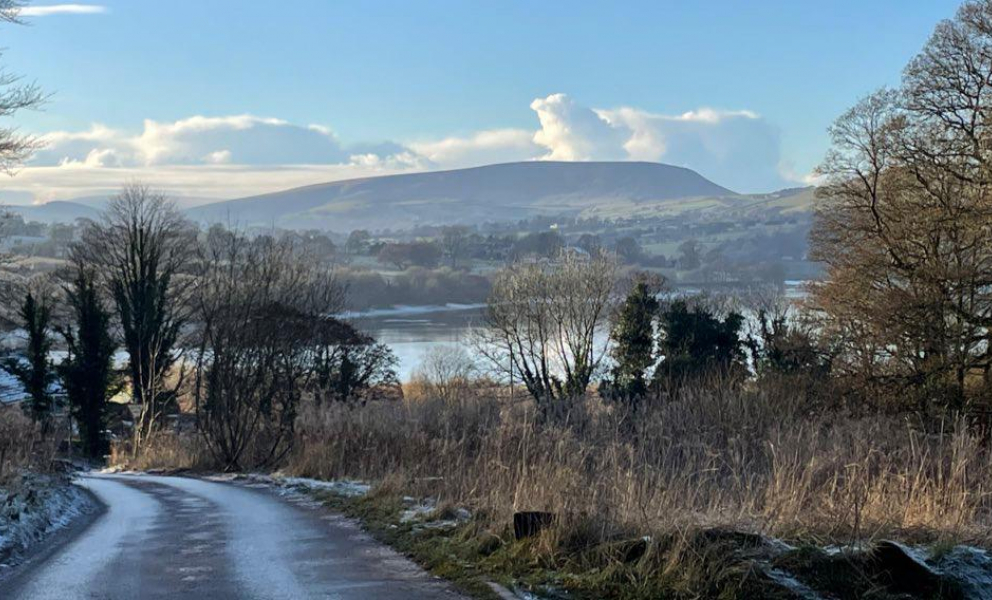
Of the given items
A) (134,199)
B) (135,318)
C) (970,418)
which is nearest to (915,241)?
(970,418)

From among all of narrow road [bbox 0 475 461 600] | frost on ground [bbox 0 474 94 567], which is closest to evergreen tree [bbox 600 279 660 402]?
frost on ground [bbox 0 474 94 567]

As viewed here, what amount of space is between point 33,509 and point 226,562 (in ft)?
13.0

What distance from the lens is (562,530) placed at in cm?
662

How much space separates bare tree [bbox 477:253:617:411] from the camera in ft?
176

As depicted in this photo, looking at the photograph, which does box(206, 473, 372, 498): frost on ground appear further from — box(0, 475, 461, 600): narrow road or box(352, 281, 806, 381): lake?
box(352, 281, 806, 381): lake

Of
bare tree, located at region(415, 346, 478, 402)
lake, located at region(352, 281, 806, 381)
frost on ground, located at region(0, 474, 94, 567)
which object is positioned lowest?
bare tree, located at region(415, 346, 478, 402)

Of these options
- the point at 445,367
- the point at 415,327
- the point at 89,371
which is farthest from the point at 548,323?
the point at 89,371

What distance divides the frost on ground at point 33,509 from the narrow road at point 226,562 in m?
0.39

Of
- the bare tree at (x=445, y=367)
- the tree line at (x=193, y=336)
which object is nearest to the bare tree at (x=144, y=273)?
the tree line at (x=193, y=336)

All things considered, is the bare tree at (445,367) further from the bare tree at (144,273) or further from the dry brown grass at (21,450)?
the dry brown grass at (21,450)

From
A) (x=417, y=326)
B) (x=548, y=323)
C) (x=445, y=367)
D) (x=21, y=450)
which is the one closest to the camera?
(x=21, y=450)

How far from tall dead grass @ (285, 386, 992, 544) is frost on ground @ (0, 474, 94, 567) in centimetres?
377

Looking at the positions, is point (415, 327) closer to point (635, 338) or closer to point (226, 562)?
point (635, 338)

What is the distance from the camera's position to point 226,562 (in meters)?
7.42
